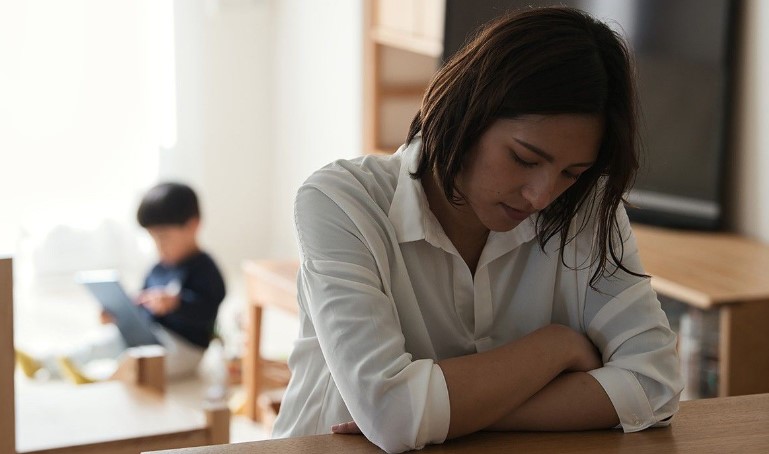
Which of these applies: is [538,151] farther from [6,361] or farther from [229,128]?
[229,128]

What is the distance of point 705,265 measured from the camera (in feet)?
7.73

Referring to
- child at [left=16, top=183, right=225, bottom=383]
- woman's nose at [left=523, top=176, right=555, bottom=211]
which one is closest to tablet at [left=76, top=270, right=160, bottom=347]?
child at [left=16, top=183, right=225, bottom=383]

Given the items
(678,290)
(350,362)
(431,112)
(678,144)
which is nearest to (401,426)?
(350,362)

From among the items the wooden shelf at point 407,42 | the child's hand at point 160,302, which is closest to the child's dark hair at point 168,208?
the child's hand at point 160,302

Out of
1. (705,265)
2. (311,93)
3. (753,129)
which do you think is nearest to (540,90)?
(705,265)

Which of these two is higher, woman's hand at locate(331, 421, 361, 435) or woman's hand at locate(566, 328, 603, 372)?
woman's hand at locate(566, 328, 603, 372)

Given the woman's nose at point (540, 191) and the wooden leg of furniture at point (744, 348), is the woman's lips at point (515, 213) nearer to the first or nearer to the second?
the woman's nose at point (540, 191)

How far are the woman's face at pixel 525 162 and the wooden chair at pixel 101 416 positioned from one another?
0.77 m

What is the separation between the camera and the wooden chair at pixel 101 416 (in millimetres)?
1606

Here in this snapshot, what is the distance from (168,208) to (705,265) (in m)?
1.81

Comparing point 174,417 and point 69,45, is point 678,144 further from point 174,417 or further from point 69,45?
point 69,45

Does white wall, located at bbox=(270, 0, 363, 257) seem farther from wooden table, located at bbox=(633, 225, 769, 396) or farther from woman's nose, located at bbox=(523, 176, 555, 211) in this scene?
woman's nose, located at bbox=(523, 176, 555, 211)

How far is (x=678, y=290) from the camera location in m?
2.16

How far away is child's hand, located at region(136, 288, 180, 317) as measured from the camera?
3396 mm
